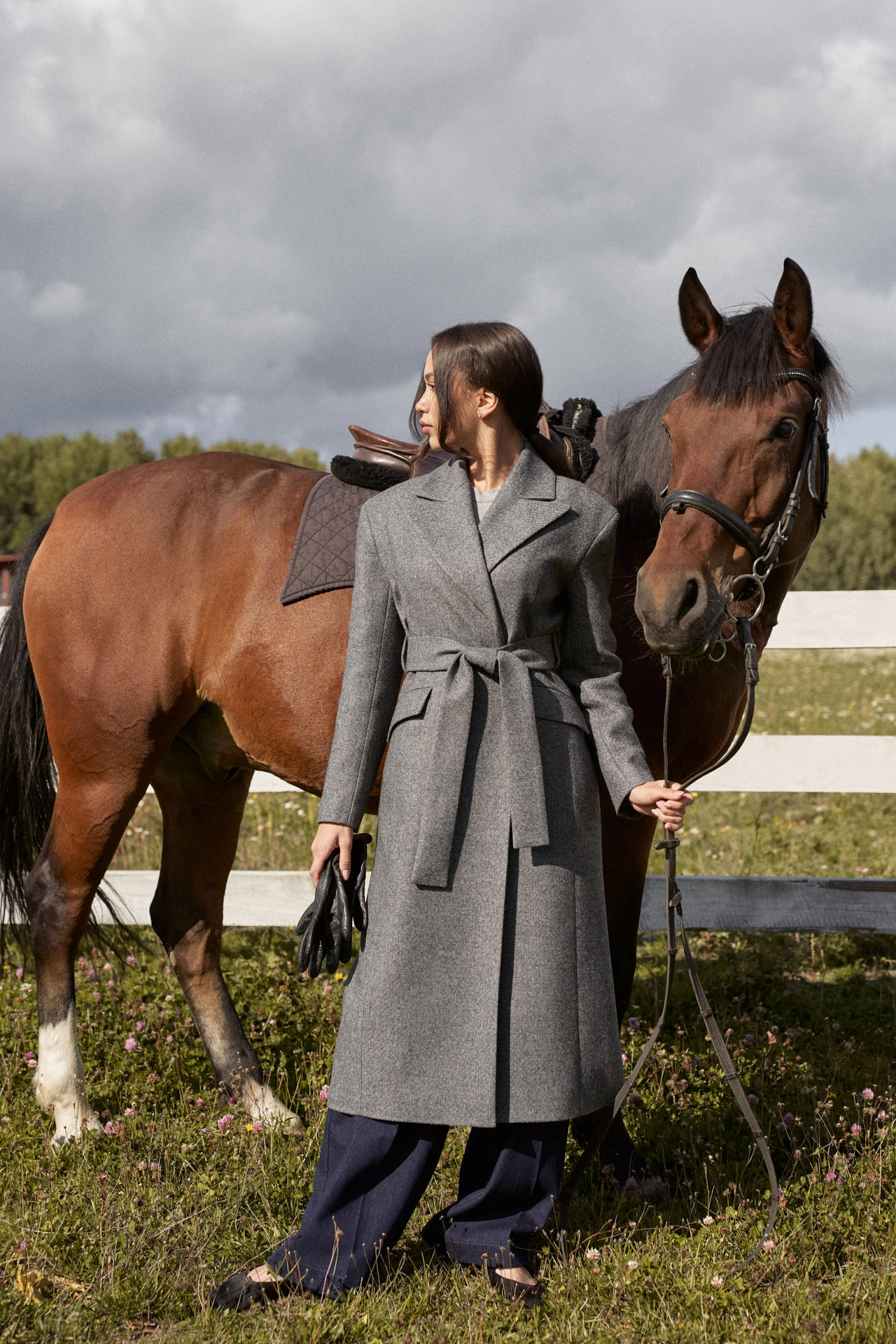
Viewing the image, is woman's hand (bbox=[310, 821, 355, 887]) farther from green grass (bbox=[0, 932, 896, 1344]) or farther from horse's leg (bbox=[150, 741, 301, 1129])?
horse's leg (bbox=[150, 741, 301, 1129])

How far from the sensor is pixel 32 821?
159 inches

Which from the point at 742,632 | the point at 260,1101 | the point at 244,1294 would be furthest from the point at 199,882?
the point at 742,632

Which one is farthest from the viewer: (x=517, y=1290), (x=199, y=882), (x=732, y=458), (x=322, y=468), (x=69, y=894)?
(x=322, y=468)

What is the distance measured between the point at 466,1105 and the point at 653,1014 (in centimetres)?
235

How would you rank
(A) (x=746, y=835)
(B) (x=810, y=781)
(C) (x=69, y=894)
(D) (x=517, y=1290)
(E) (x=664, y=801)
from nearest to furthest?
(E) (x=664, y=801) < (D) (x=517, y=1290) < (C) (x=69, y=894) < (B) (x=810, y=781) < (A) (x=746, y=835)

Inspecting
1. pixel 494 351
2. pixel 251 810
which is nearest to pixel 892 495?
pixel 251 810

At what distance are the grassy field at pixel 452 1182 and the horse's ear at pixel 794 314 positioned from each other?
2.19 m

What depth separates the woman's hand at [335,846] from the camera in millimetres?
2361

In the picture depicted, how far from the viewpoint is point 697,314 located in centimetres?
299

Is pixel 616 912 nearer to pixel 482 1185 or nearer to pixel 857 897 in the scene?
pixel 482 1185

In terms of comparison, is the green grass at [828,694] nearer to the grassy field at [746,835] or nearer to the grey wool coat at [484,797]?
the grassy field at [746,835]

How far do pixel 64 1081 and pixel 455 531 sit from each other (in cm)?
232

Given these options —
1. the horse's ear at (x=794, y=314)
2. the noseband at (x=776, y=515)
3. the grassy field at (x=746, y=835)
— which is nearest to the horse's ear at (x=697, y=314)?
the horse's ear at (x=794, y=314)

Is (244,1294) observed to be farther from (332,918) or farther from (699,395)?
(699,395)
